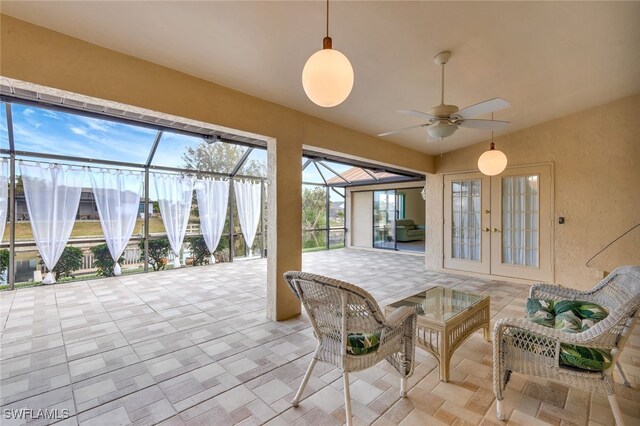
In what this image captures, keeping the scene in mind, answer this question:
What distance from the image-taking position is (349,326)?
1.71 metres

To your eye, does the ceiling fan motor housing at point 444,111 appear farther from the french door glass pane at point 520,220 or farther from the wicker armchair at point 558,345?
the french door glass pane at point 520,220

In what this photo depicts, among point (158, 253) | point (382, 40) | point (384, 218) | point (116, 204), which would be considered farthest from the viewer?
point (384, 218)

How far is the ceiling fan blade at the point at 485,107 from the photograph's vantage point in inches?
88.1

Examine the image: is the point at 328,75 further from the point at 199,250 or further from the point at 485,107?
the point at 199,250

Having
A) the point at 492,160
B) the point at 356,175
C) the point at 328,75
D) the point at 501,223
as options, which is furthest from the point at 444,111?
the point at 356,175

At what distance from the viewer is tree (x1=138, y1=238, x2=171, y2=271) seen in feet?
20.9

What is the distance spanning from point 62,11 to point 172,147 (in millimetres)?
5005

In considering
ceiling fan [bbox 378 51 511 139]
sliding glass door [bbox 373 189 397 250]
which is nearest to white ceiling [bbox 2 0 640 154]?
ceiling fan [bbox 378 51 511 139]

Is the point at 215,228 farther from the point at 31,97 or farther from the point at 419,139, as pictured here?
the point at 419,139

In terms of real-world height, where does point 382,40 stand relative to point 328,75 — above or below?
above

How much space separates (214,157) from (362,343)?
21.4 ft

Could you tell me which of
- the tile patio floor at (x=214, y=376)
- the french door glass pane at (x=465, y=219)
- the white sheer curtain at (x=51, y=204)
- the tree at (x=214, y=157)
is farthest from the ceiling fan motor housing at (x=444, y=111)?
the white sheer curtain at (x=51, y=204)

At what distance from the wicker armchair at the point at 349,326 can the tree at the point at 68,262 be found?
18.9 feet

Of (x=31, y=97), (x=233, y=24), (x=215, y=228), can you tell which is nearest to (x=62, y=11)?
(x=233, y=24)
